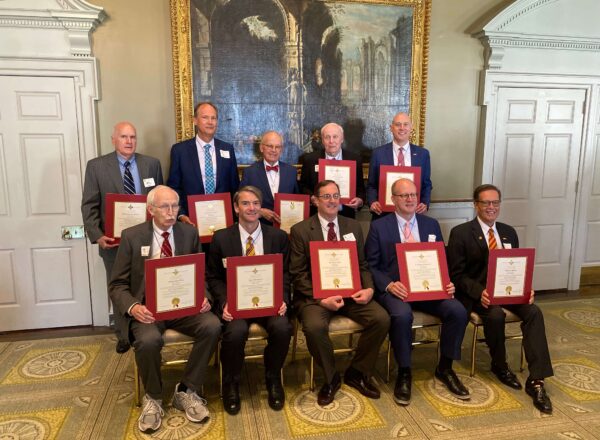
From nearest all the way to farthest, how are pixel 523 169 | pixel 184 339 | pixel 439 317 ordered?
pixel 184 339, pixel 439 317, pixel 523 169

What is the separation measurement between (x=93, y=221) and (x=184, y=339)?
119 cm

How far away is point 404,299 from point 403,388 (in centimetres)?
53

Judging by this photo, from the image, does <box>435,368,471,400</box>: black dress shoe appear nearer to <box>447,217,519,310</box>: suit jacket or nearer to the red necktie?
<box>447,217,519,310</box>: suit jacket

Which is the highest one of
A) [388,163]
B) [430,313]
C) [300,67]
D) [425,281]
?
[300,67]

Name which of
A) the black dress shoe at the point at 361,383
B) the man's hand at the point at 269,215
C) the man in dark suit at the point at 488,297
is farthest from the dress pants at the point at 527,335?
the man's hand at the point at 269,215

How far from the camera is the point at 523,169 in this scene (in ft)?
15.3

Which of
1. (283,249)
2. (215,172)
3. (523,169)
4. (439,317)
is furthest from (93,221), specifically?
(523,169)

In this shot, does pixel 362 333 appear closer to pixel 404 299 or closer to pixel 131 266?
pixel 404 299

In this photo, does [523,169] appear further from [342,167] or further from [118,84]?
[118,84]

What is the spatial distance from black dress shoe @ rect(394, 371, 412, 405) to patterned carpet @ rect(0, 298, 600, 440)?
41mm

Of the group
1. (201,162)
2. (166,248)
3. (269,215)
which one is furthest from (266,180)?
(166,248)

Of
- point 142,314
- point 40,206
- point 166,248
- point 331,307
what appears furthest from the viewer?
point 40,206

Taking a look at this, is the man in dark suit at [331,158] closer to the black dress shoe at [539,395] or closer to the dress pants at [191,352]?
the dress pants at [191,352]

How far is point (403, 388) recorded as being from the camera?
276 centimetres
